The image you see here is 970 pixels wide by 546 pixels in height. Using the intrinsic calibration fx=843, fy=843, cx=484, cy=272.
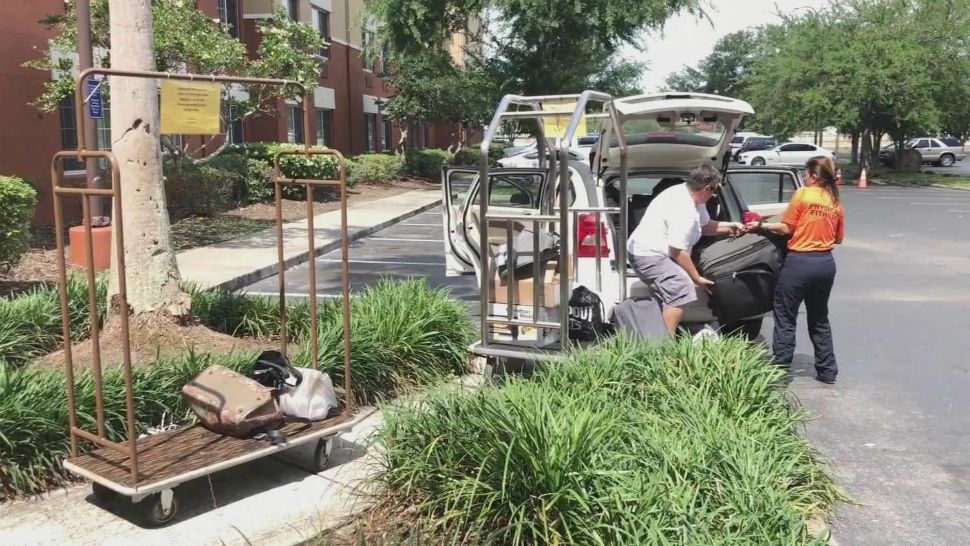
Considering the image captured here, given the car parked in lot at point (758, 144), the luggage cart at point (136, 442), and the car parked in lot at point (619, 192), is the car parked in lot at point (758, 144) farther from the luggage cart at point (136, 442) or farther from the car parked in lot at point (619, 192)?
the luggage cart at point (136, 442)

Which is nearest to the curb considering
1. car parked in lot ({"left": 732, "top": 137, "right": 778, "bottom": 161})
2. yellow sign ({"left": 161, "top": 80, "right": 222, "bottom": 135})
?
yellow sign ({"left": 161, "top": 80, "right": 222, "bottom": 135})

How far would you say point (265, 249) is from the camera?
13242 mm

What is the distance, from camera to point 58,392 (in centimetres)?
467

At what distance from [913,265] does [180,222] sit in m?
12.4

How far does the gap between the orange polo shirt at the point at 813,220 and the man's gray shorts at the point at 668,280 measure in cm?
92

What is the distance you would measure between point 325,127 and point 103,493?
2641 cm

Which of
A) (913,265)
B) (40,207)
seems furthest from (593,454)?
(40,207)

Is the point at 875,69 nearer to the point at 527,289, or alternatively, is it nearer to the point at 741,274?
the point at 741,274

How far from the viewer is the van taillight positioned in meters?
6.71

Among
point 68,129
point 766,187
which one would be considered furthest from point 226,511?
point 766,187

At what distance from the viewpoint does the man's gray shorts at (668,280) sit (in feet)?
19.7

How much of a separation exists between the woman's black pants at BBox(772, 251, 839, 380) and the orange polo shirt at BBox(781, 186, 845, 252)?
0.23 ft

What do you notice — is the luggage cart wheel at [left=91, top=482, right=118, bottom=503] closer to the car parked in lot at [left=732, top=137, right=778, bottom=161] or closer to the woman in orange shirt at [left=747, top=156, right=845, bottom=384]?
the woman in orange shirt at [left=747, top=156, right=845, bottom=384]

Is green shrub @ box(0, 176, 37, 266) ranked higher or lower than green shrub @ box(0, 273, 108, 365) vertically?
higher
